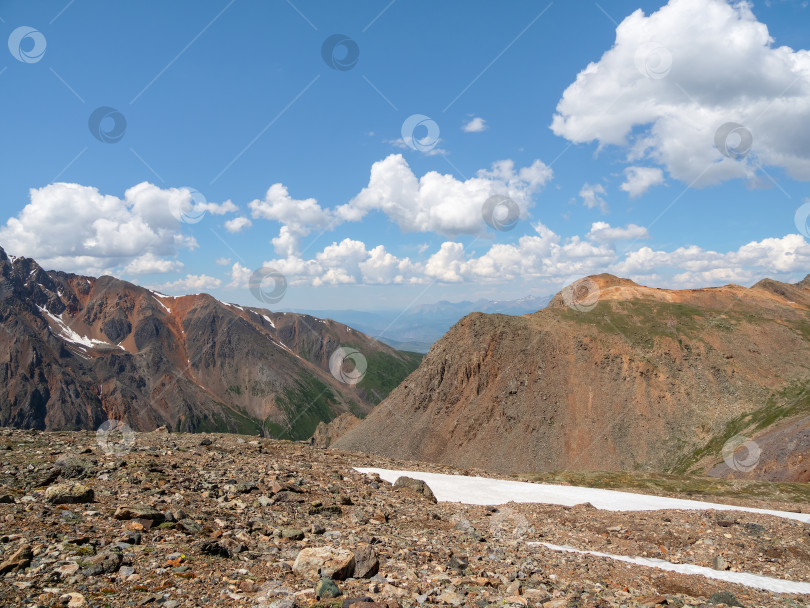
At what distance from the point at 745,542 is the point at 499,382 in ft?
270

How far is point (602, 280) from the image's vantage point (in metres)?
131

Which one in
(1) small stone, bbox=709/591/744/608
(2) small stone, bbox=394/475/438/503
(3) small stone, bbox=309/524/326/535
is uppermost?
(3) small stone, bbox=309/524/326/535

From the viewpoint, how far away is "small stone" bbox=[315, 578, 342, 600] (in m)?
9.13

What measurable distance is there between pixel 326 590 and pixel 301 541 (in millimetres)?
3943

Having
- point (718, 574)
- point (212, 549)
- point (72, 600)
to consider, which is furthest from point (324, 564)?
point (718, 574)

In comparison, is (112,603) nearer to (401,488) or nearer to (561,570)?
(561,570)

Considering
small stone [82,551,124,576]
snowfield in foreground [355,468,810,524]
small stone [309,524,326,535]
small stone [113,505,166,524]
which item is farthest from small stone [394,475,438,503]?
small stone [82,551,124,576]

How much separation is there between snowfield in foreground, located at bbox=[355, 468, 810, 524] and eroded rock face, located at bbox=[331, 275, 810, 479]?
156 feet

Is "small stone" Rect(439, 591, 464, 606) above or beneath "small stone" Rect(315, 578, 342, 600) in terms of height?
beneath

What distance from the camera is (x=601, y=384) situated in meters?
94.0

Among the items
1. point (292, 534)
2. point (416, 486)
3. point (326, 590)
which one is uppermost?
point (326, 590)

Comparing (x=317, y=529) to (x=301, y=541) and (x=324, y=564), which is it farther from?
(x=324, y=564)

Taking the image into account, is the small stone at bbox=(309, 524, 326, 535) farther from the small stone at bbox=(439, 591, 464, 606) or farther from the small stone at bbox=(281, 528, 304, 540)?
the small stone at bbox=(439, 591, 464, 606)

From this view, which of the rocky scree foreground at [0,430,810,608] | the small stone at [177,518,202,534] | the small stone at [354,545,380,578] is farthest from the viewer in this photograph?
the small stone at [177,518,202,534]
